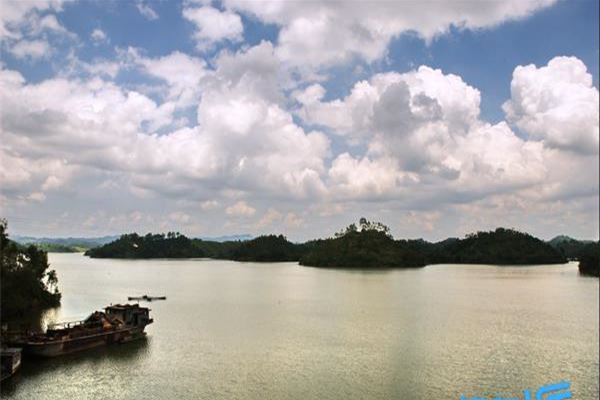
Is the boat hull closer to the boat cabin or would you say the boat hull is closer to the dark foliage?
the boat cabin

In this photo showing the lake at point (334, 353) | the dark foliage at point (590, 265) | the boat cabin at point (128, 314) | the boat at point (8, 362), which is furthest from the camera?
the dark foliage at point (590, 265)

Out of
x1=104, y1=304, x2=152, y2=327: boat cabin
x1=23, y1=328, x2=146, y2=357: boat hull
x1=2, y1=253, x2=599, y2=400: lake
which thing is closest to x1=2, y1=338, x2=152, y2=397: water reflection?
x1=2, y1=253, x2=599, y2=400: lake

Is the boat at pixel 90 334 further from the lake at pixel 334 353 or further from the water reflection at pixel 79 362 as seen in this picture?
the lake at pixel 334 353

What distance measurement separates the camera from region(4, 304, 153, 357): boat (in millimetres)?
39500

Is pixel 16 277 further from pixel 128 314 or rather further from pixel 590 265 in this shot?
pixel 590 265

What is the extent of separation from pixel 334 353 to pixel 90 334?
67.8 ft

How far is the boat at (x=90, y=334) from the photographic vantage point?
130 ft

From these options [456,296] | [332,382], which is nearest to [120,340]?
[332,382]

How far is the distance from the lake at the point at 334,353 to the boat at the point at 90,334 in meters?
0.91

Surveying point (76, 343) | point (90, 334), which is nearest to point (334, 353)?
point (90, 334)

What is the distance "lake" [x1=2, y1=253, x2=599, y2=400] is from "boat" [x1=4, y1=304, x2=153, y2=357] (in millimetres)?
908

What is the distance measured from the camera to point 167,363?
40875 millimetres

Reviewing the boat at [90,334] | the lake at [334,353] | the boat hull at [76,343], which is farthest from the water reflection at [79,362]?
the boat at [90,334]

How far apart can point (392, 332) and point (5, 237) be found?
40.9m
